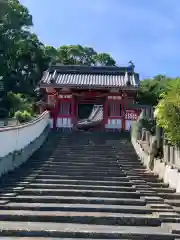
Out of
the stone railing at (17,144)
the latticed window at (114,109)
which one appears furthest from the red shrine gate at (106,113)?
the stone railing at (17,144)

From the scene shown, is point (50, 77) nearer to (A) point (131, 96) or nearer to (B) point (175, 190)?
(A) point (131, 96)

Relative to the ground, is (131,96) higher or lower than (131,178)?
higher

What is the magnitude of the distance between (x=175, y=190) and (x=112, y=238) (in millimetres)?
3590

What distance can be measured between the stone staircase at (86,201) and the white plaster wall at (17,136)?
25.7 inches

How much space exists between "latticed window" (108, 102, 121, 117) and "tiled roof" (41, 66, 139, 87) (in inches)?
44.4

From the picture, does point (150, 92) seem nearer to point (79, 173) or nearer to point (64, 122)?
point (64, 122)

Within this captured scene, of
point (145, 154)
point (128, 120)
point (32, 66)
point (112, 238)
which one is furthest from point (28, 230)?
point (32, 66)

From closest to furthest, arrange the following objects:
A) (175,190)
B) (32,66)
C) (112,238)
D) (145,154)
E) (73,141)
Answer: (112,238) < (175,190) < (145,154) < (73,141) < (32,66)

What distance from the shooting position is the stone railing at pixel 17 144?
1154cm

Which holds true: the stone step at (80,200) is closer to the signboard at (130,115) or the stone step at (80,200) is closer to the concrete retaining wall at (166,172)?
the concrete retaining wall at (166,172)

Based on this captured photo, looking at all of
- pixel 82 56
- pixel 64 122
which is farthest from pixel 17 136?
pixel 82 56

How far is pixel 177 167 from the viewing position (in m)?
10.3

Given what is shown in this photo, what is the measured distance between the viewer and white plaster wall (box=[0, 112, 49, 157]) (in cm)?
1155

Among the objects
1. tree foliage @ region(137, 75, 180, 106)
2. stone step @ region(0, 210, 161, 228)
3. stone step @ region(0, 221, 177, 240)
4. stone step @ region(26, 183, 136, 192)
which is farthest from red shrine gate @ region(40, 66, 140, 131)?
stone step @ region(0, 221, 177, 240)
